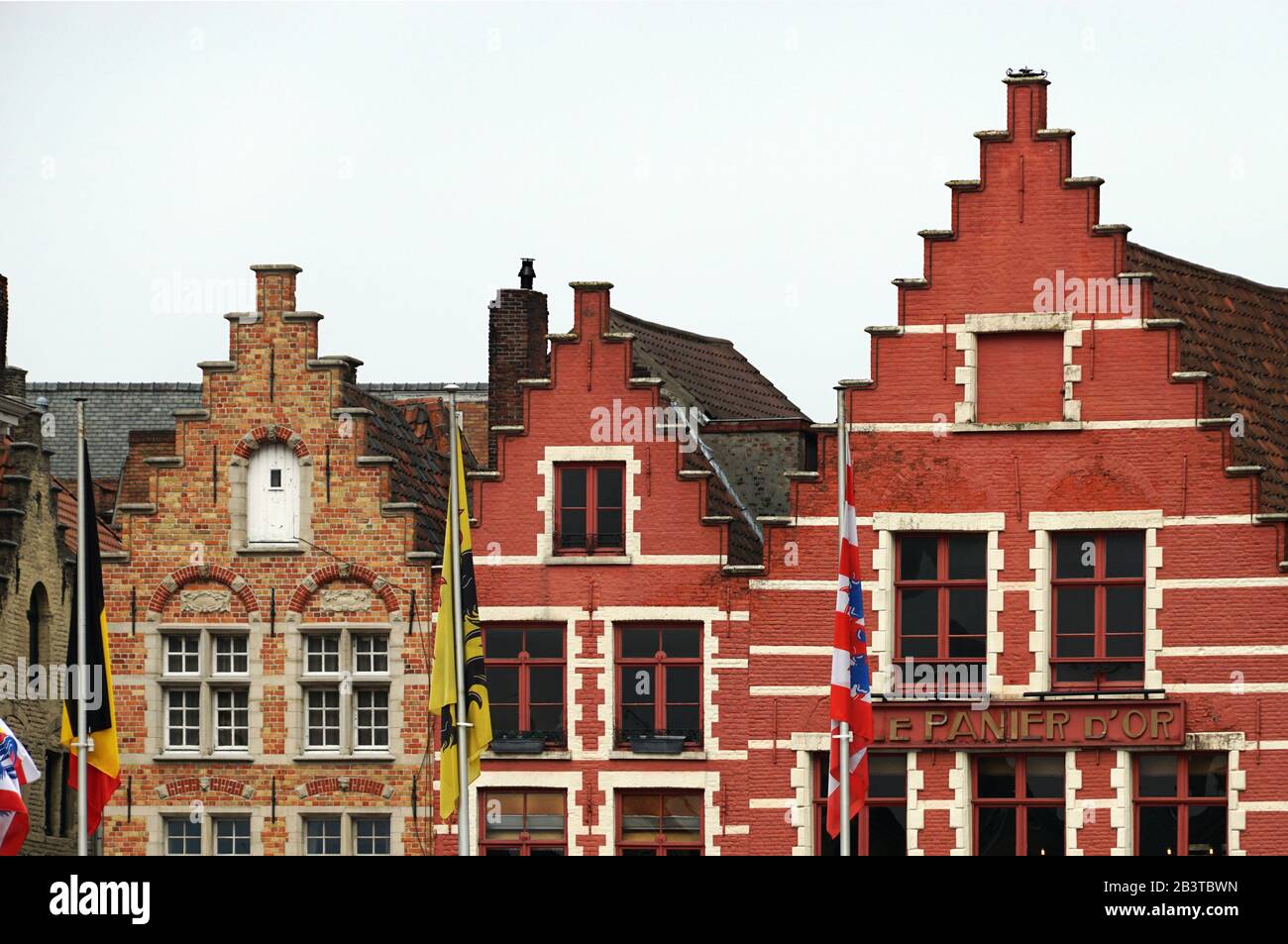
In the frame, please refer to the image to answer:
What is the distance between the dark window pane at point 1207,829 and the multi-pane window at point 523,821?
8.36 meters

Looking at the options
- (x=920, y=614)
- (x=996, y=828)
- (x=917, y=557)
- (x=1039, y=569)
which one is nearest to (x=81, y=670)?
(x=920, y=614)

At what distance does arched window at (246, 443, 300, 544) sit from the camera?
44.8 m

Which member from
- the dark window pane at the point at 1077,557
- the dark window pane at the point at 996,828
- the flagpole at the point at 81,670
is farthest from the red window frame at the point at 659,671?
the flagpole at the point at 81,670

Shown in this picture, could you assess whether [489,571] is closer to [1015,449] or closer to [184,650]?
[184,650]

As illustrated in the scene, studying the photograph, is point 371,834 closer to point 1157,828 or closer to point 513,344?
point 513,344

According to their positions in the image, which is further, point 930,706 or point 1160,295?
point 1160,295

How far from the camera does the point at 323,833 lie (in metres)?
43.8

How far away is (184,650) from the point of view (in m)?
44.7

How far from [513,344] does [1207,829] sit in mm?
13273

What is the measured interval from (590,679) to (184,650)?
19.3 feet

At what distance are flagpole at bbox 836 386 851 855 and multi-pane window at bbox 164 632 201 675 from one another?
30.2 ft

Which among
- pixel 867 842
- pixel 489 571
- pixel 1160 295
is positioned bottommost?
pixel 867 842
